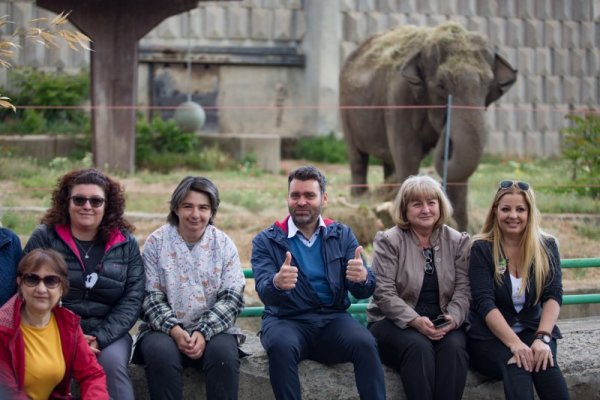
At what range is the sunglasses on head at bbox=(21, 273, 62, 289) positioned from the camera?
4859 millimetres

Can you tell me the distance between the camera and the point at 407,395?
5523 millimetres

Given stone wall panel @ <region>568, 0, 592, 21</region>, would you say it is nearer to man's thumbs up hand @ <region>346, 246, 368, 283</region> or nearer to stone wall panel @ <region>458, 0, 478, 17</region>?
stone wall panel @ <region>458, 0, 478, 17</region>

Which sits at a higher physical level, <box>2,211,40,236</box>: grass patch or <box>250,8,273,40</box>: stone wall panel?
<box>250,8,273,40</box>: stone wall panel

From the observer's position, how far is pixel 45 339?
4898 millimetres

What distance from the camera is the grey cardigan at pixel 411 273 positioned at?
5617mm

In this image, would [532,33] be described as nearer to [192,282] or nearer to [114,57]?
[114,57]

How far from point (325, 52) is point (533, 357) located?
14.7 metres

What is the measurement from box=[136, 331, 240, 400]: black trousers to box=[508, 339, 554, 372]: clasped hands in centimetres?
147

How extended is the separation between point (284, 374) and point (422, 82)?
6.00 m

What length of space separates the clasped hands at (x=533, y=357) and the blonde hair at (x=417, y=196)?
0.85 m

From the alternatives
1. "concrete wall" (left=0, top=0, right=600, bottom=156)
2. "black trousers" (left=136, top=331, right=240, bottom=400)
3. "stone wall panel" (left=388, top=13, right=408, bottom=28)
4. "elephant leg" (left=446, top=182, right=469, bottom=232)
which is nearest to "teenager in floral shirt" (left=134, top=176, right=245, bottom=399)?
"black trousers" (left=136, top=331, right=240, bottom=400)

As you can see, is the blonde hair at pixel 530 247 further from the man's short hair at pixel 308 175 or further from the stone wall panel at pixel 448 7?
the stone wall panel at pixel 448 7

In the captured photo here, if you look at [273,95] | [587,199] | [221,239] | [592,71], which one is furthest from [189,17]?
[221,239]

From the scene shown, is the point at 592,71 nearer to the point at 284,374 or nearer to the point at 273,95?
the point at 273,95
